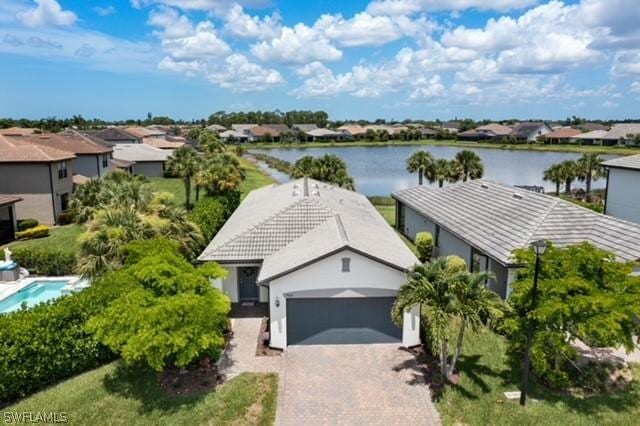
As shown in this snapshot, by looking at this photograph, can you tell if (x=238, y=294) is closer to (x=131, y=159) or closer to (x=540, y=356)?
(x=540, y=356)

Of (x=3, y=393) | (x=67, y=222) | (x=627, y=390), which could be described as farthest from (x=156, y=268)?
(x=67, y=222)

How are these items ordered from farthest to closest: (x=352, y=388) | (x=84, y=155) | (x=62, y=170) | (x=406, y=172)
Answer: (x=406, y=172), (x=84, y=155), (x=62, y=170), (x=352, y=388)

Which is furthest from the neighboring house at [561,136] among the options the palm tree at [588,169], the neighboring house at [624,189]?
the neighboring house at [624,189]

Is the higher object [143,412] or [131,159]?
[131,159]

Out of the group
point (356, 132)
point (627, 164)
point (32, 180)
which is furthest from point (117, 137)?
point (356, 132)

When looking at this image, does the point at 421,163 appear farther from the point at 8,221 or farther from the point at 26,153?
the point at 8,221

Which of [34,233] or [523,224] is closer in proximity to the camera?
[523,224]

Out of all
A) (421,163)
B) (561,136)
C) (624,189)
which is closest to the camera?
(624,189)
